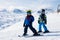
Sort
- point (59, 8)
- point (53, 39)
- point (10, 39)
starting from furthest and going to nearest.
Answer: point (59, 8)
point (10, 39)
point (53, 39)

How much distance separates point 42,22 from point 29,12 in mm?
1271

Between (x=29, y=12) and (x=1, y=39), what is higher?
(x=29, y=12)

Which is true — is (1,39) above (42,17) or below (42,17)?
below

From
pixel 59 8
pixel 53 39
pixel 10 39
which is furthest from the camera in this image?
pixel 59 8

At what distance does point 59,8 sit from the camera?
60.6 metres

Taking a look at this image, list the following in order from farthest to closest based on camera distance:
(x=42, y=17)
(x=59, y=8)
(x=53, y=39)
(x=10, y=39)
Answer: (x=59, y=8), (x=42, y=17), (x=10, y=39), (x=53, y=39)

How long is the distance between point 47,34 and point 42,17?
1.17m

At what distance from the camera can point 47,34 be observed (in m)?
14.2

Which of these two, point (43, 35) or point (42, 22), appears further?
point (42, 22)

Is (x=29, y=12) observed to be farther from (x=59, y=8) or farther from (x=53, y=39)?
(x=59, y=8)

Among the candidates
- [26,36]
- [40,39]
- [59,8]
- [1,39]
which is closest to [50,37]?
[40,39]

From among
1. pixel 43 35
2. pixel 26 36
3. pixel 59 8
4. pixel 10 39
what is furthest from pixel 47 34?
pixel 59 8

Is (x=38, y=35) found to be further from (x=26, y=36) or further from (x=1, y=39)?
(x=1, y=39)

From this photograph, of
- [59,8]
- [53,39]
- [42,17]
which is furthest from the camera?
[59,8]
